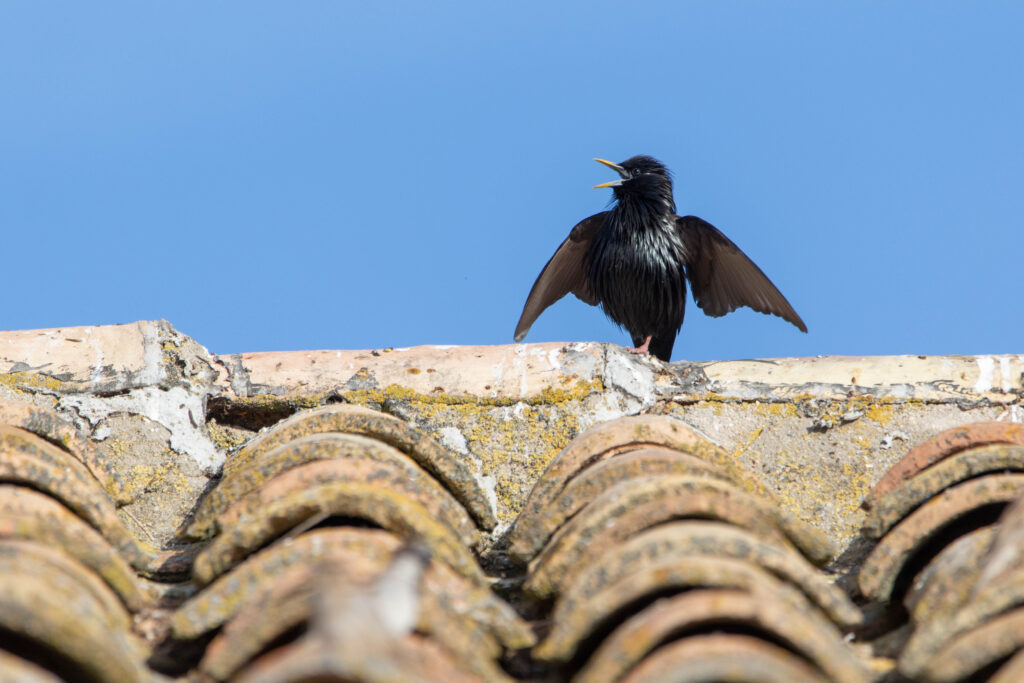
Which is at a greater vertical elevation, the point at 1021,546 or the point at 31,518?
the point at 31,518

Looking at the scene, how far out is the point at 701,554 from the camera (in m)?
1.57

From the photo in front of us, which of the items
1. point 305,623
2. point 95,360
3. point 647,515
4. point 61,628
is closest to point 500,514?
point 647,515

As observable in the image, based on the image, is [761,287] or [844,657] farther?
[761,287]

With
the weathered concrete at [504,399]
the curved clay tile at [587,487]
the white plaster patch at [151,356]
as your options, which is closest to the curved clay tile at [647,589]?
the curved clay tile at [587,487]

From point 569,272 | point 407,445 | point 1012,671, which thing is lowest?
point 1012,671

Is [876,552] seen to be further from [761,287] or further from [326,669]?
[761,287]

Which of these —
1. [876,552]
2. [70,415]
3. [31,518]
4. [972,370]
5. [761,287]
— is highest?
[761,287]

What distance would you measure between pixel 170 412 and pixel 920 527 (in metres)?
1.76

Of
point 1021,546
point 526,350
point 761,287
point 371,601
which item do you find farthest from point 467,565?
point 761,287

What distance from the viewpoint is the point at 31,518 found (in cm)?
173

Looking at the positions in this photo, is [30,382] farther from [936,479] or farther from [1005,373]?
[1005,373]

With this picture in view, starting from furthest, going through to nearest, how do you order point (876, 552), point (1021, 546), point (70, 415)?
point (70, 415) → point (876, 552) → point (1021, 546)

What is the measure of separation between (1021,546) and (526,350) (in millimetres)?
1597

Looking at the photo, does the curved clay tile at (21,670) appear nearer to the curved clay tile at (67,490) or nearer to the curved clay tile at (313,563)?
the curved clay tile at (313,563)
